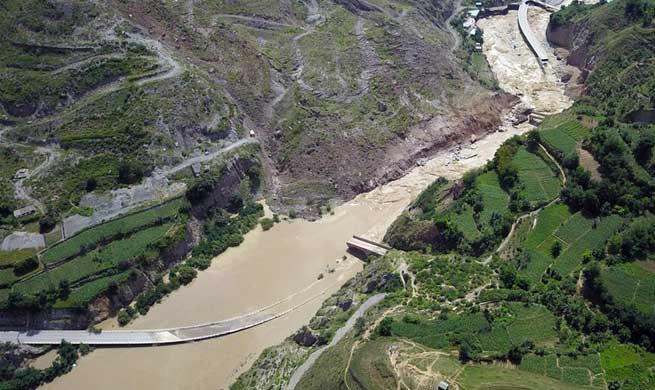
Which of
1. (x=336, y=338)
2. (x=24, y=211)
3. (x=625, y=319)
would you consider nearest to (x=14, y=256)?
(x=24, y=211)

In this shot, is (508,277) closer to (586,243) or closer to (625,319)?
(586,243)

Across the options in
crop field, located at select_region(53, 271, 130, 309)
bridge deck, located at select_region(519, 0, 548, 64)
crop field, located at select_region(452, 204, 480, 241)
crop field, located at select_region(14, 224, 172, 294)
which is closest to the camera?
crop field, located at select_region(53, 271, 130, 309)

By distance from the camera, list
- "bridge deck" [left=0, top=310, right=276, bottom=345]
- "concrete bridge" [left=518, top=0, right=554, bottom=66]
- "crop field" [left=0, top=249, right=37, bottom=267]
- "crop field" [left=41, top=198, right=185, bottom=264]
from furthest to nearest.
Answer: "concrete bridge" [left=518, top=0, right=554, bottom=66], "crop field" [left=41, top=198, right=185, bottom=264], "crop field" [left=0, top=249, right=37, bottom=267], "bridge deck" [left=0, top=310, right=276, bottom=345]

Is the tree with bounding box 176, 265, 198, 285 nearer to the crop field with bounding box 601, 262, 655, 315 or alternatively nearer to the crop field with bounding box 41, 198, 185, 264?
the crop field with bounding box 41, 198, 185, 264

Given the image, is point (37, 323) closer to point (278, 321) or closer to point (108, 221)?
point (108, 221)

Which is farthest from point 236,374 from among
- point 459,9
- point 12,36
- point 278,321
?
point 459,9

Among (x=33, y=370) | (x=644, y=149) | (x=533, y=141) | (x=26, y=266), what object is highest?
(x=644, y=149)

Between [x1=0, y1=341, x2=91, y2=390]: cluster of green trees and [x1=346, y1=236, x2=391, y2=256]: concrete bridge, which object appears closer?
[x1=0, y1=341, x2=91, y2=390]: cluster of green trees

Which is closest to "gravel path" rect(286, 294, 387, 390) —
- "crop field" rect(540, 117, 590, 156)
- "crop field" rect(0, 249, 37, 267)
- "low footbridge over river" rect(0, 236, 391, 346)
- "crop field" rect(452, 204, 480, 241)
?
"low footbridge over river" rect(0, 236, 391, 346)
